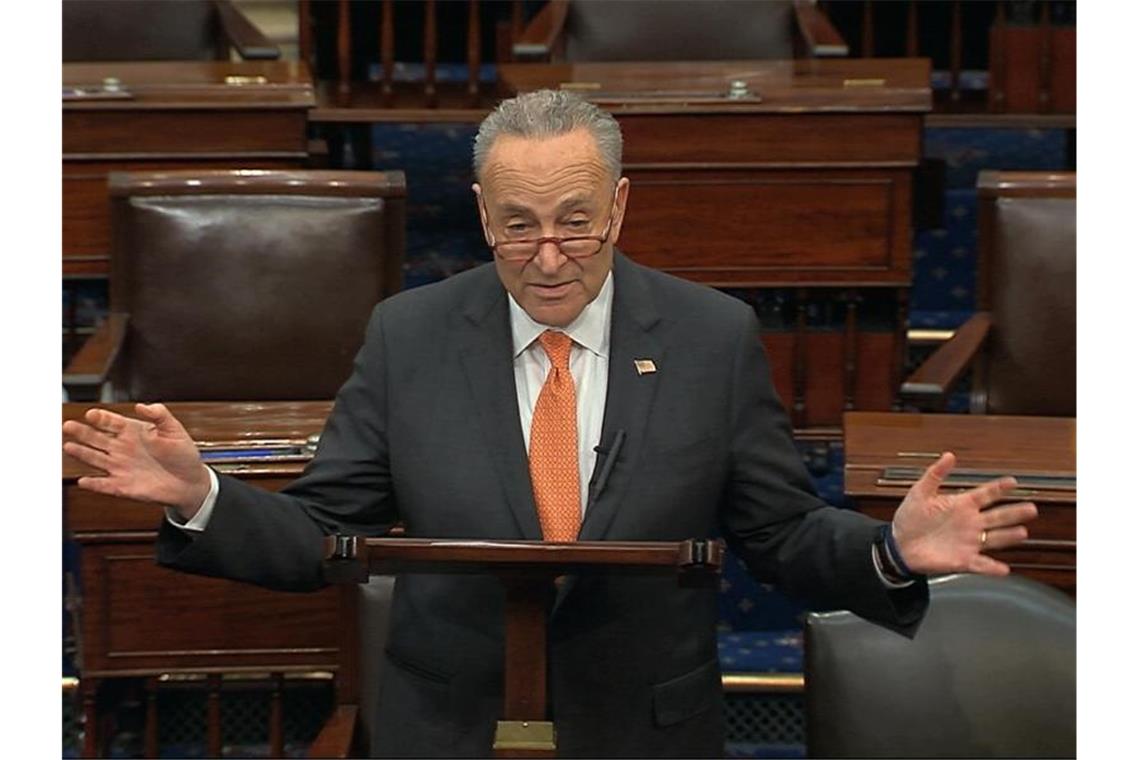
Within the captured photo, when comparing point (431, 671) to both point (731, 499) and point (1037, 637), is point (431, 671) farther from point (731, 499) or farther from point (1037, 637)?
point (1037, 637)

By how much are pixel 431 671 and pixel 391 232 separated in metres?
0.71

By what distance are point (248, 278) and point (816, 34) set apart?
74 centimetres

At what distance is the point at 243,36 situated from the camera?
A: 213cm

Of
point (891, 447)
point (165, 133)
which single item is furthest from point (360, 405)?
point (165, 133)

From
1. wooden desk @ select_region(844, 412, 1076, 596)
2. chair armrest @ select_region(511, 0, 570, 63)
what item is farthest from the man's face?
chair armrest @ select_region(511, 0, 570, 63)

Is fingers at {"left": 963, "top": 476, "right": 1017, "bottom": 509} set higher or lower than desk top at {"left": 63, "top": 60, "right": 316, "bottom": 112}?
lower

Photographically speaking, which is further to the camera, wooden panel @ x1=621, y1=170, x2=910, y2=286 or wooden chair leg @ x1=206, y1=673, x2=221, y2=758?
wooden panel @ x1=621, y1=170, x2=910, y2=286

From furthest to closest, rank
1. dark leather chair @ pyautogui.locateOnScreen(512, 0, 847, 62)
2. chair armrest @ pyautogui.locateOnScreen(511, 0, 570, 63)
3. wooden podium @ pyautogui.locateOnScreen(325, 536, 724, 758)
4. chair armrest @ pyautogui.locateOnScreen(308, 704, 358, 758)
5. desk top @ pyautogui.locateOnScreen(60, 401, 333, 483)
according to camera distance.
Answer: dark leather chair @ pyautogui.locateOnScreen(512, 0, 847, 62) → chair armrest @ pyautogui.locateOnScreen(511, 0, 570, 63) → desk top @ pyautogui.locateOnScreen(60, 401, 333, 483) → chair armrest @ pyautogui.locateOnScreen(308, 704, 358, 758) → wooden podium @ pyautogui.locateOnScreen(325, 536, 724, 758)

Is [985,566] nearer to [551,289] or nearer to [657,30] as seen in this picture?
[551,289]

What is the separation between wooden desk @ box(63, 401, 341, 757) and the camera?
1.31 metres

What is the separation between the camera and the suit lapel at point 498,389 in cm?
94

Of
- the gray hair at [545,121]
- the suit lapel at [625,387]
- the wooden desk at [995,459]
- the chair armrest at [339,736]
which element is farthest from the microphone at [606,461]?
the wooden desk at [995,459]

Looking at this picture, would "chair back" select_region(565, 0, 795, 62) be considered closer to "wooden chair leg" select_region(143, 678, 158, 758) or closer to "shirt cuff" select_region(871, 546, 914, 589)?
"wooden chair leg" select_region(143, 678, 158, 758)

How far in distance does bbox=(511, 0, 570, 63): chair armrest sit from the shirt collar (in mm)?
1040
